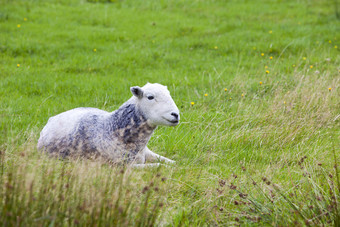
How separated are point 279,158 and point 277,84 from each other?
258 cm

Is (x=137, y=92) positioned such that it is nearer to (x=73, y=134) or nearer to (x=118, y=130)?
(x=118, y=130)

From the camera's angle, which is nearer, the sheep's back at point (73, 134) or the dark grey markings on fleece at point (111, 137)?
the dark grey markings on fleece at point (111, 137)

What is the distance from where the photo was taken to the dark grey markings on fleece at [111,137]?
4922 millimetres

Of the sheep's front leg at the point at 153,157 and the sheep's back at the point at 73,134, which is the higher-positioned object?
the sheep's back at the point at 73,134

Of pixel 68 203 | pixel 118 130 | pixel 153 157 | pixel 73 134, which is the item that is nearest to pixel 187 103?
pixel 153 157

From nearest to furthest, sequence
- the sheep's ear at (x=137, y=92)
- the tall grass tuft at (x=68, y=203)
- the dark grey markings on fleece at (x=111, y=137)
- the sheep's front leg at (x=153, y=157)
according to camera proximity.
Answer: the tall grass tuft at (x=68, y=203)
the sheep's ear at (x=137, y=92)
the dark grey markings on fleece at (x=111, y=137)
the sheep's front leg at (x=153, y=157)

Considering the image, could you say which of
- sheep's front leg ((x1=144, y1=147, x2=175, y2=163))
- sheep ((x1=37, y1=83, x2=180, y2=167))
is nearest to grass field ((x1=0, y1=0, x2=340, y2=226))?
sheep's front leg ((x1=144, y1=147, x2=175, y2=163))

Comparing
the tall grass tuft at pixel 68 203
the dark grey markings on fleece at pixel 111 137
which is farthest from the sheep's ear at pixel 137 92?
the tall grass tuft at pixel 68 203

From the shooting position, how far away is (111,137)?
4.99m

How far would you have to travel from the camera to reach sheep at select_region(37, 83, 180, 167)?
475cm

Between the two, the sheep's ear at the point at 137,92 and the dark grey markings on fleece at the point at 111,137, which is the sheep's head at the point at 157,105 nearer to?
the sheep's ear at the point at 137,92

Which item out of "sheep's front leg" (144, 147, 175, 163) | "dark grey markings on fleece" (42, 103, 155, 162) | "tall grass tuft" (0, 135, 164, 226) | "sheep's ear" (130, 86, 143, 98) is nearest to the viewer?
"tall grass tuft" (0, 135, 164, 226)

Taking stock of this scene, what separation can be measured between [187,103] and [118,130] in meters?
2.68

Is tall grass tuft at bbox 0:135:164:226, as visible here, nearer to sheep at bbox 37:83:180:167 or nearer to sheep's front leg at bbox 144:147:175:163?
sheep at bbox 37:83:180:167
